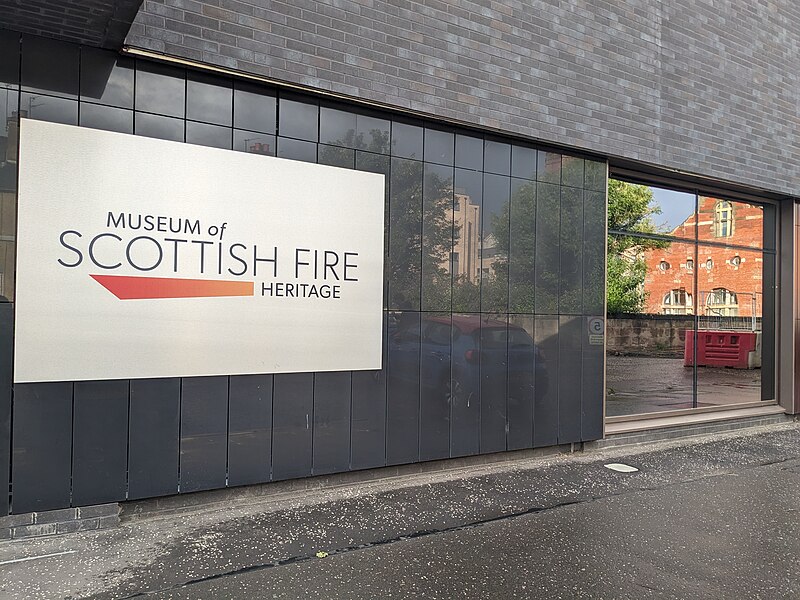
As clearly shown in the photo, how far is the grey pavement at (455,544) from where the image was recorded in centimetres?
446

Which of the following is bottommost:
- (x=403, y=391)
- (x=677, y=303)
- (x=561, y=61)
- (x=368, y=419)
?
(x=368, y=419)

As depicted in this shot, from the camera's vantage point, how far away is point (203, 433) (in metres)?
5.83

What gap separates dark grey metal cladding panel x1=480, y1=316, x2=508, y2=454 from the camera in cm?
761

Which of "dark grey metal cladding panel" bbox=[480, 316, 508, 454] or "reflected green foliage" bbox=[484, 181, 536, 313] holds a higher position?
"reflected green foliage" bbox=[484, 181, 536, 313]

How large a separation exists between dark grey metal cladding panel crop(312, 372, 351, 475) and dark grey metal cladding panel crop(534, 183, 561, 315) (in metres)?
2.81

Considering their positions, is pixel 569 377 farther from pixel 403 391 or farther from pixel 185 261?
pixel 185 261

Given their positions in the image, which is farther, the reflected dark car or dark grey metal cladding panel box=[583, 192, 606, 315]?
dark grey metal cladding panel box=[583, 192, 606, 315]

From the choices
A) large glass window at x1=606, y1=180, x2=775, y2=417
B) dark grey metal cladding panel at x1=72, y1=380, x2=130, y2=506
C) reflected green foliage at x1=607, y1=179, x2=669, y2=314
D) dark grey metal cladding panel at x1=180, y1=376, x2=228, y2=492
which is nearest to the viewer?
dark grey metal cladding panel at x1=72, y1=380, x2=130, y2=506

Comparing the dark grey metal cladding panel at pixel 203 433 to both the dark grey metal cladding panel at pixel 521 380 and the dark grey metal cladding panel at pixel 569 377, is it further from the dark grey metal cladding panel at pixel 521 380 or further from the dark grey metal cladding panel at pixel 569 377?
the dark grey metal cladding panel at pixel 569 377

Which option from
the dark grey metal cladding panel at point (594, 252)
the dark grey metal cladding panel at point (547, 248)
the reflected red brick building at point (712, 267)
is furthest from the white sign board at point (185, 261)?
the reflected red brick building at point (712, 267)

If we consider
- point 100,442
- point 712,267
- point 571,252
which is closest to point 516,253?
point 571,252

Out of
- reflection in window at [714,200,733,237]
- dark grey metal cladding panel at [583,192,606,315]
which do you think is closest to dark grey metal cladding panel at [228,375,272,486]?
dark grey metal cladding panel at [583,192,606,315]

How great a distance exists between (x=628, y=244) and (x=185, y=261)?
654 cm

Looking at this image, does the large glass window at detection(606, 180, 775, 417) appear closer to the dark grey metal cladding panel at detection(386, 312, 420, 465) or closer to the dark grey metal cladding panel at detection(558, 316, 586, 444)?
the dark grey metal cladding panel at detection(558, 316, 586, 444)
